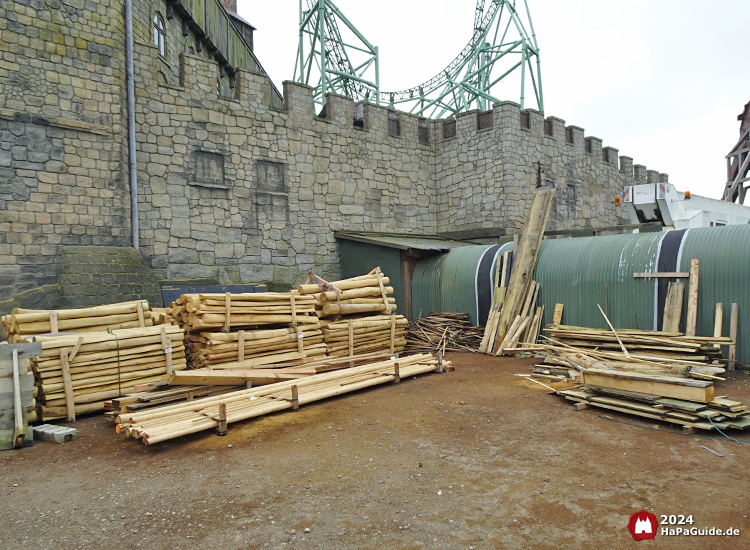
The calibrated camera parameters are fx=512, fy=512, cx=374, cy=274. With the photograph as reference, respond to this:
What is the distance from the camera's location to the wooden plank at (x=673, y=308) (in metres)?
10.5

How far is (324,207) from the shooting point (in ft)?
57.0

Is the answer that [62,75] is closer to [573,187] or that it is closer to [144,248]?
[144,248]

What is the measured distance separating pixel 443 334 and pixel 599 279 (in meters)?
4.13

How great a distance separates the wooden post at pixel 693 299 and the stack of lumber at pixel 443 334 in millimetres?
4912

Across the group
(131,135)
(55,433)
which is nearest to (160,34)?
(131,135)

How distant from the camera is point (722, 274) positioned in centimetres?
1024

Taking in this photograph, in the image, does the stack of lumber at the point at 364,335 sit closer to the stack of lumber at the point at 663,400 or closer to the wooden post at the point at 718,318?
the stack of lumber at the point at 663,400

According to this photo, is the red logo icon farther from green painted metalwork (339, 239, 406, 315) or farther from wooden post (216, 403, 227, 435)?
green painted metalwork (339, 239, 406, 315)

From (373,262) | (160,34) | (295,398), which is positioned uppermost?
(160,34)

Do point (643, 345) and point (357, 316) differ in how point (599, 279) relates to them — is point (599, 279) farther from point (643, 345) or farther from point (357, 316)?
point (357, 316)

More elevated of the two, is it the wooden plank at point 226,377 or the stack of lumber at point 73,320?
the stack of lumber at point 73,320

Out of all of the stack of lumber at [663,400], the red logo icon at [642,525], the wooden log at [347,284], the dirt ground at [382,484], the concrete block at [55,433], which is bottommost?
the concrete block at [55,433]

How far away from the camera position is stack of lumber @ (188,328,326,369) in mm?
9227

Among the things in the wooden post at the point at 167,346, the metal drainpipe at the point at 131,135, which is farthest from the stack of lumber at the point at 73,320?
the metal drainpipe at the point at 131,135
